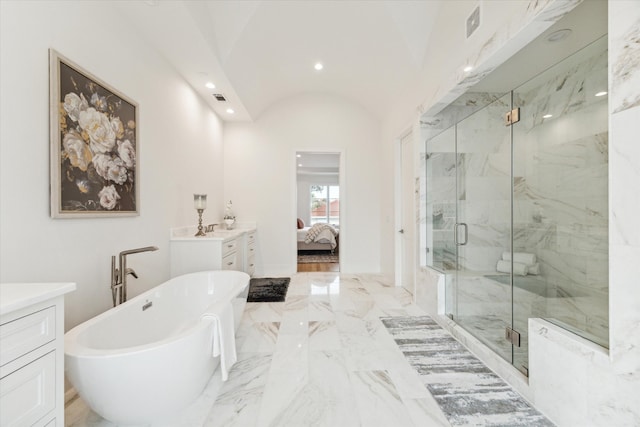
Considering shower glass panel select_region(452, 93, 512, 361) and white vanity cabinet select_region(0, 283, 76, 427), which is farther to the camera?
A: shower glass panel select_region(452, 93, 512, 361)

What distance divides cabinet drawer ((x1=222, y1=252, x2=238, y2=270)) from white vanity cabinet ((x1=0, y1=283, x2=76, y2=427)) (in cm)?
211

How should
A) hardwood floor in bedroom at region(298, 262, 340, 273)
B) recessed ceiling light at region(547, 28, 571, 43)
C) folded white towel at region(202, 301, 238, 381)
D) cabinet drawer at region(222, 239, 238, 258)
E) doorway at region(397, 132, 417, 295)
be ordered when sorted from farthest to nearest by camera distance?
hardwood floor in bedroom at region(298, 262, 340, 273) < doorway at region(397, 132, 417, 295) < cabinet drawer at region(222, 239, 238, 258) < recessed ceiling light at region(547, 28, 571, 43) < folded white towel at region(202, 301, 238, 381)

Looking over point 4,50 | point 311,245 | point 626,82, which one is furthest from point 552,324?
point 311,245

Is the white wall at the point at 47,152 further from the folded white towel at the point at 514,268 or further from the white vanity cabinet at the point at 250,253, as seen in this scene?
the folded white towel at the point at 514,268

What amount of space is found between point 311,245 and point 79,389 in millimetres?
5369

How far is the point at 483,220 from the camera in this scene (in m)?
2.79

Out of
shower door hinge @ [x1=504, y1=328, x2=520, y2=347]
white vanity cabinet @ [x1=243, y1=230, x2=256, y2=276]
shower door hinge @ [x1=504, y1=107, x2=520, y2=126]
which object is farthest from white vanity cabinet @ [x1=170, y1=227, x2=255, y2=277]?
shower door hinge @ [x1=504, y1=107, x2=520, y2=126]

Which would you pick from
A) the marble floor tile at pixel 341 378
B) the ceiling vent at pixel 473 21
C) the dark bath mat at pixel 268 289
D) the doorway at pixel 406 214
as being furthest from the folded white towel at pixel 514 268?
the dark bath mat at pixel 268 289

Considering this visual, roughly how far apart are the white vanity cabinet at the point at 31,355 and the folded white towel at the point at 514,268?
3.08 meters

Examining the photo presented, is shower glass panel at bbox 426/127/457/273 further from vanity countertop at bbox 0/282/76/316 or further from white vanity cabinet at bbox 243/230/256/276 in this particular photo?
vanity countertop at bbox 0/282/76/316

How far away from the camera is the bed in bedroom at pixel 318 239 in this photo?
648 centimetres

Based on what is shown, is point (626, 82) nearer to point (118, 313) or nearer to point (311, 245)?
point (118, 313)

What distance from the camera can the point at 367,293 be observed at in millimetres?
3684

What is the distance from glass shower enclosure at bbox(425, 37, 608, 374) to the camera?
200cm
